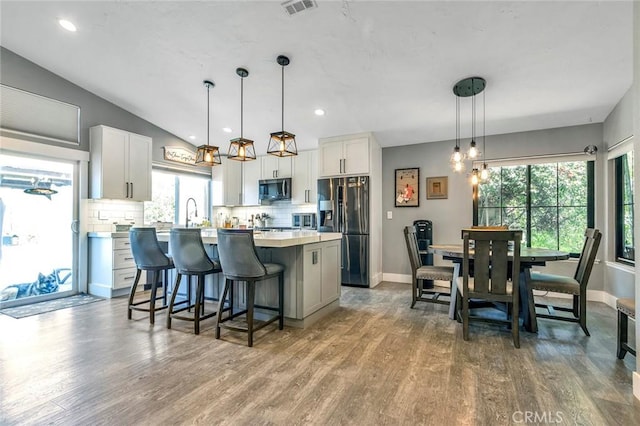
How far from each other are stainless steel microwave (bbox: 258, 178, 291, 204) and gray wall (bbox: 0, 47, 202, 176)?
5.52ft

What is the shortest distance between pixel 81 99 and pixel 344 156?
3960mm

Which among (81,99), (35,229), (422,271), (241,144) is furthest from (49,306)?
(422,271)

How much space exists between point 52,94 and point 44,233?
6.15 ft

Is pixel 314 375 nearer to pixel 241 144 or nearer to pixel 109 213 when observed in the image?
pixel 241 144

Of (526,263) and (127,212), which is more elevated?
(127,212)

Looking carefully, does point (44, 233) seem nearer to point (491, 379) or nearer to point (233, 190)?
point (233, 190)

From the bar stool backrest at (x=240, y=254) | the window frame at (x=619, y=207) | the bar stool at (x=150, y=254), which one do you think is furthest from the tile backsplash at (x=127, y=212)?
the window frame at (x=619, y=207)

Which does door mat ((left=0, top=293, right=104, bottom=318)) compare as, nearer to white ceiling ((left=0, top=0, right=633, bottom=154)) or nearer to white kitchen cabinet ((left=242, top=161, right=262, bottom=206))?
white ceiling ((left=0, top=0, right=633, bottom=154))

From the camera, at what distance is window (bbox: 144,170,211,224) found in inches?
214

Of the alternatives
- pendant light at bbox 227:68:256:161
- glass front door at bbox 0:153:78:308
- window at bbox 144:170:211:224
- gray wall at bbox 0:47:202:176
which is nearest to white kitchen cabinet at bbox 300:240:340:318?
pendant light at bbox 227:68:256:161

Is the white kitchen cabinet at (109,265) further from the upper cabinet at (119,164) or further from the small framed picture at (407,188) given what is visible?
the small framed picture at (407,188)

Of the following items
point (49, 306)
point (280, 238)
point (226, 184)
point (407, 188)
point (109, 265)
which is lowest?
point (49, 306)

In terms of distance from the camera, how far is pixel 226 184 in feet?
20.7

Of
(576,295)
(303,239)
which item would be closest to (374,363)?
(303,239)
